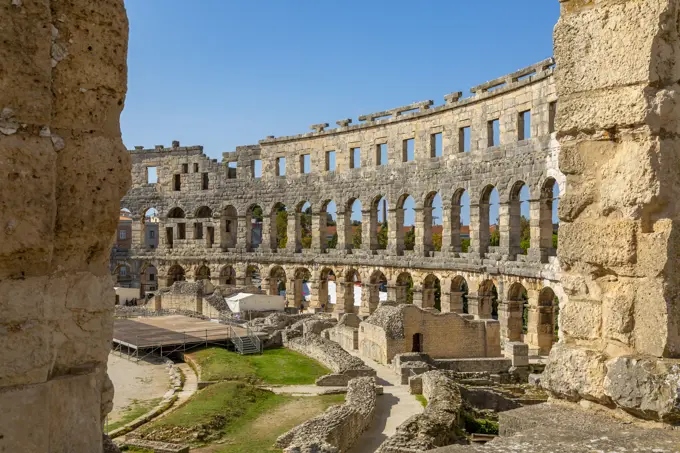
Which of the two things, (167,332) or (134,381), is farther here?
(167,332)

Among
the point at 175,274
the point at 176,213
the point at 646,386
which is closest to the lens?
the point at 646,386

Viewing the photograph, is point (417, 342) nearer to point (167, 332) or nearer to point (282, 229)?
point (167, 332)

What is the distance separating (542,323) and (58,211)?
22718 mm

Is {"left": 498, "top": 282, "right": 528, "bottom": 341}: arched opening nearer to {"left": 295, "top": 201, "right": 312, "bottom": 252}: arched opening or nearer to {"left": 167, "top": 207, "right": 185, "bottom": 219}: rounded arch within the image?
{"left": 295, "top": 201, "right": 312, "bottom": 252}: arched opening

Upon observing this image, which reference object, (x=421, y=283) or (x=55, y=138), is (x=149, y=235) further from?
(x=55, y=138)

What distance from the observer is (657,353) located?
4.38 meters

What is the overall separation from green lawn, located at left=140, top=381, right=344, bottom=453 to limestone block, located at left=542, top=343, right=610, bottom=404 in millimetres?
8649

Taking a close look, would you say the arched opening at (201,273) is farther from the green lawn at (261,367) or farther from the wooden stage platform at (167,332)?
the green lawn at (261,367)

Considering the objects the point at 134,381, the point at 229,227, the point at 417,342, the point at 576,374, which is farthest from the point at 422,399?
the point at 229,227

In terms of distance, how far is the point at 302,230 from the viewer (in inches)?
2525

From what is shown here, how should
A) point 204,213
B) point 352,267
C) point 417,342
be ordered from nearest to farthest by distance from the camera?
point 417,342
point 352,267
point 204,213

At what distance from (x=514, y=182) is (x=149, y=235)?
49.6 m

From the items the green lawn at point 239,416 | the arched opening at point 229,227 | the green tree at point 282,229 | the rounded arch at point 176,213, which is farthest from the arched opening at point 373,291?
the green tree at point 282,229

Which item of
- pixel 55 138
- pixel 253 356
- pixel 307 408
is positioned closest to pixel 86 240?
pixel 55 138
